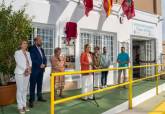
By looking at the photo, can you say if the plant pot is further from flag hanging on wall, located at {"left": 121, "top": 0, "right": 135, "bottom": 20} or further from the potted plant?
flag hanging on wall, located at {"left": 121, "top": 0, "right": 135, "bottom": 20}

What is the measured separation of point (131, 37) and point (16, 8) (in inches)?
361

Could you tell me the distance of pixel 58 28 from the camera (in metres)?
13.6

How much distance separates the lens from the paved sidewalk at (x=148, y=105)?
10.1 m

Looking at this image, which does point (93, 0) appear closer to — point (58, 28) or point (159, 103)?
point (58, 28)

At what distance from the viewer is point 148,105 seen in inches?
447

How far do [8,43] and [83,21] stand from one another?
5.88 metres

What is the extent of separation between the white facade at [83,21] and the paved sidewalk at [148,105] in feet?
10.9

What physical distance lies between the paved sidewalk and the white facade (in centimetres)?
331

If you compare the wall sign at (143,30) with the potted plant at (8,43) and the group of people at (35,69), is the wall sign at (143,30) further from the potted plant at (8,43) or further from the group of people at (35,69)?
the potted plant at (8,43)

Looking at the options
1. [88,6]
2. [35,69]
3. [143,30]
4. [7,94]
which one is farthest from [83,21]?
[143,30]

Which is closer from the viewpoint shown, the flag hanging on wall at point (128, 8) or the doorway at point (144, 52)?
the flag hanging on wall at point (128, 8)

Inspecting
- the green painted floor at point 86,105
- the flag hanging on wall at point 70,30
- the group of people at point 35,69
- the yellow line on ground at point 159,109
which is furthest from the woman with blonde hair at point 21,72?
the flag hanging on wall at point 70,30

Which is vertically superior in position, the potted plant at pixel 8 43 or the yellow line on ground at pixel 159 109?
the potted plant at pixel 8 43

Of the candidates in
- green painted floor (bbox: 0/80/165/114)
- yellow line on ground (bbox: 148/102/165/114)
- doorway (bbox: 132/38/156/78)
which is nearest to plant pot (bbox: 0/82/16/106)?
green painted floor (bbox: 0/80/165/114)
